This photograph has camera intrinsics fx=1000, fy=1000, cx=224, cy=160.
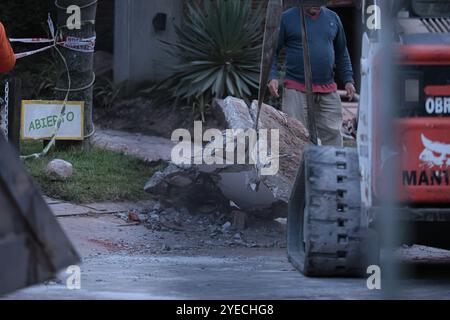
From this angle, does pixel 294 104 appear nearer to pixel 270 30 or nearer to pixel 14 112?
pixel 270 30

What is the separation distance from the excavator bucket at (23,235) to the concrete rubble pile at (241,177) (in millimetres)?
4940

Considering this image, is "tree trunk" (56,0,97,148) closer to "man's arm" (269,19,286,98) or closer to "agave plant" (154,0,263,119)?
"man's arm" (269,19,286,98)

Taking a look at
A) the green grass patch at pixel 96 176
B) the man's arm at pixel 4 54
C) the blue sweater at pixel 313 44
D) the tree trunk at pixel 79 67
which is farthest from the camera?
the tree trunk at pixel 79 67

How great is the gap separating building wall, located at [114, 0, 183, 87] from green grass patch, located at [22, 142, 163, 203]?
3696 millimetres

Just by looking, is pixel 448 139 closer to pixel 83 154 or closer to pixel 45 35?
pixel 83 154

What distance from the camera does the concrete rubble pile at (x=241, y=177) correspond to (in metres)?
8.48

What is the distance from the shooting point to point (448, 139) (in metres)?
5.14

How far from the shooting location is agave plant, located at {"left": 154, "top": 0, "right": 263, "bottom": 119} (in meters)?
13.2

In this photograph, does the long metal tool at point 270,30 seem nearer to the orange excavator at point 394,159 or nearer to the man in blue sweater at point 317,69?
the orange excavator at point 394,159

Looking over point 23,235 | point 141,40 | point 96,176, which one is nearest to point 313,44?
point 96,176

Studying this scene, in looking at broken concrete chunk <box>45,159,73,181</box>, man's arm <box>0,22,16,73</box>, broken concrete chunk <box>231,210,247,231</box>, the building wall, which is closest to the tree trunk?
broken concrete chunk <box>45,159,73,181</box>

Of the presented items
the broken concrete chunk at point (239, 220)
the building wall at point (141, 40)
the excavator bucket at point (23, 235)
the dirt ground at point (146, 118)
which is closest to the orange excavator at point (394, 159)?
the excavator bucket at point (23, 235)
